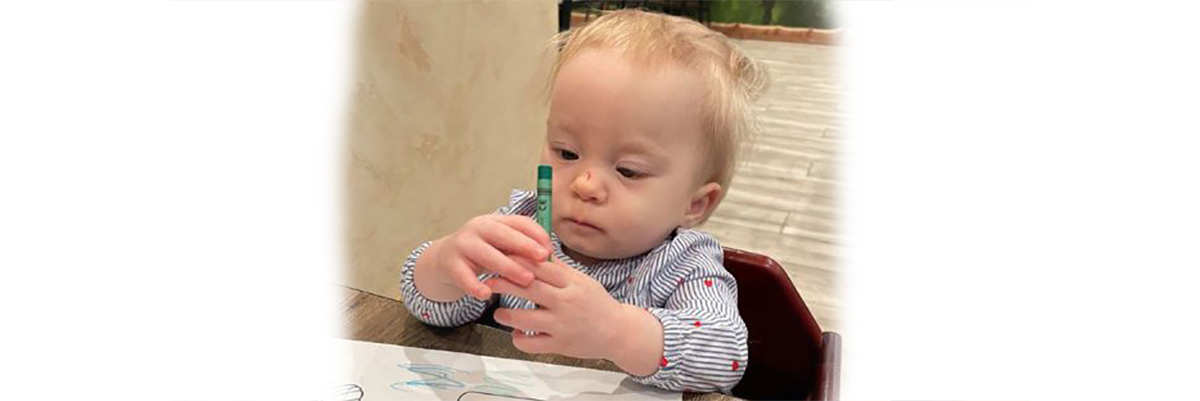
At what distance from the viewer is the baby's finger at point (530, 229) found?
0.58 m

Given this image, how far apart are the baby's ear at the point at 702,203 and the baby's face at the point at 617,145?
0.15 ft

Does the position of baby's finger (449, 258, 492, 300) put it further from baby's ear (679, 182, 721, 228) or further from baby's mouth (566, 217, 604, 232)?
baby's ear (679, 182, 721, 228)

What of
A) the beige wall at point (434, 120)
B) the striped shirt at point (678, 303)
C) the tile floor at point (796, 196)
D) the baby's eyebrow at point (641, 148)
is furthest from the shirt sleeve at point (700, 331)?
the tile floor at point (796, 196)

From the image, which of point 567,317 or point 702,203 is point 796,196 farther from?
point 567,317

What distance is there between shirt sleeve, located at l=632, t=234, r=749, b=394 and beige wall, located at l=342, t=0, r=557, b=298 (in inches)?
16.8

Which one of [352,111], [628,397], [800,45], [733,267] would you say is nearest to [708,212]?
[733,267]

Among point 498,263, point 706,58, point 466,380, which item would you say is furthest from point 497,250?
point 706,58

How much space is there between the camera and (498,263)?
59cm

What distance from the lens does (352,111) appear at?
3.89 ft

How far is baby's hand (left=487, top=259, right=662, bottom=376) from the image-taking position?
0.59 meters

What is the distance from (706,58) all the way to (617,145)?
0.12m

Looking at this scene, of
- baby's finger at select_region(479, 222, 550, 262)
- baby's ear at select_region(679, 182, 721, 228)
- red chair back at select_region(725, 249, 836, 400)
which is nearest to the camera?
baby's finger at select_region(479, 222, 550, 262)

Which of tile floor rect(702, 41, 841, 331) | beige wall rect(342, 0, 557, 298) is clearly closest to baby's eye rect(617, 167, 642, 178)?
beige wall rect(342, 0, 557, 298)

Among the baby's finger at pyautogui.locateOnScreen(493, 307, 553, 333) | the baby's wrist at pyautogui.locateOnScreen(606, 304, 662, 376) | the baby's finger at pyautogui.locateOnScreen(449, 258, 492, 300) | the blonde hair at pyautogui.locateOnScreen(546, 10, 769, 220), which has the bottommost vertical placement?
the baby's wrist at pyautogui.locateOnScreen(606, 304, 662, 376)
